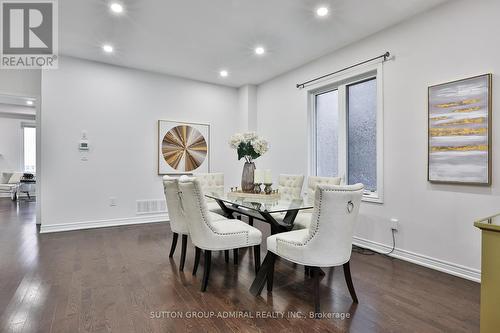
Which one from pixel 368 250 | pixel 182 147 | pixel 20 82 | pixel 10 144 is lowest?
pixel 368 250

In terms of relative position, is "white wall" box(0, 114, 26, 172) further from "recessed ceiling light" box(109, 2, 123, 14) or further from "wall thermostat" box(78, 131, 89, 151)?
"recessed ceiling light" box(109, 2, 123, 14)

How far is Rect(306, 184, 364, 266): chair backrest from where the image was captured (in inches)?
72.5

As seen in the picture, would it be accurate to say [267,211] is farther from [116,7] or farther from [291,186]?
[116,7]

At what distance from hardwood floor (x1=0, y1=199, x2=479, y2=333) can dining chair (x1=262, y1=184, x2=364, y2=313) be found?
38 centimetres

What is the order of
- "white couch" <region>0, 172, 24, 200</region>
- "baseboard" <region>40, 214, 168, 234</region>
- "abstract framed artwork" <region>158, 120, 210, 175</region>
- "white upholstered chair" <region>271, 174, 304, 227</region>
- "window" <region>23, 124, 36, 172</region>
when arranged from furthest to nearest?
"window" <region>23, 124, 36, 172</region>
"white couch" <region>0, 172, 24, 200</region>
"abstract framed artwork" <region>158, 120, 210, 175</region>
"baseboard" <region>40, 214, 168, 234</region>
"white upholstered chair" <region>271, 174, 304, 227</region>

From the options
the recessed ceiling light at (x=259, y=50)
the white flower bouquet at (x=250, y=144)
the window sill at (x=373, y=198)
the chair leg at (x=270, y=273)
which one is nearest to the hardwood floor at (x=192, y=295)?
the chair leg at (x=270, y=273)

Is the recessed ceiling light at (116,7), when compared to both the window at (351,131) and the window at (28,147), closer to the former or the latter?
the window at (351,131)

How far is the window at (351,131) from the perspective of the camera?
3.57m

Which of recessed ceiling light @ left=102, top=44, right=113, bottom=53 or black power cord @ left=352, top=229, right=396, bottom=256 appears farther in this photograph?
→ recessed ceiling light @ left=102, top=44, right=113, bottom=53

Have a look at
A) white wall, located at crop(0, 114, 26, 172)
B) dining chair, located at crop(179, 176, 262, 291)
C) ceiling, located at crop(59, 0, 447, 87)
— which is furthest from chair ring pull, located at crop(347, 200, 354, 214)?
white wall, located at crop(0, 114, 26, 172)

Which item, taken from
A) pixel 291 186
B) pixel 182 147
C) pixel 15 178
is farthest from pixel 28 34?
pixel 15 178

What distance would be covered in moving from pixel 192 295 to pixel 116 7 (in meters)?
3.09

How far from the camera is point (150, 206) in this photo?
5.04 metres

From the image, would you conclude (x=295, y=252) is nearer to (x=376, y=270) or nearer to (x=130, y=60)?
(x=376, y=270)
